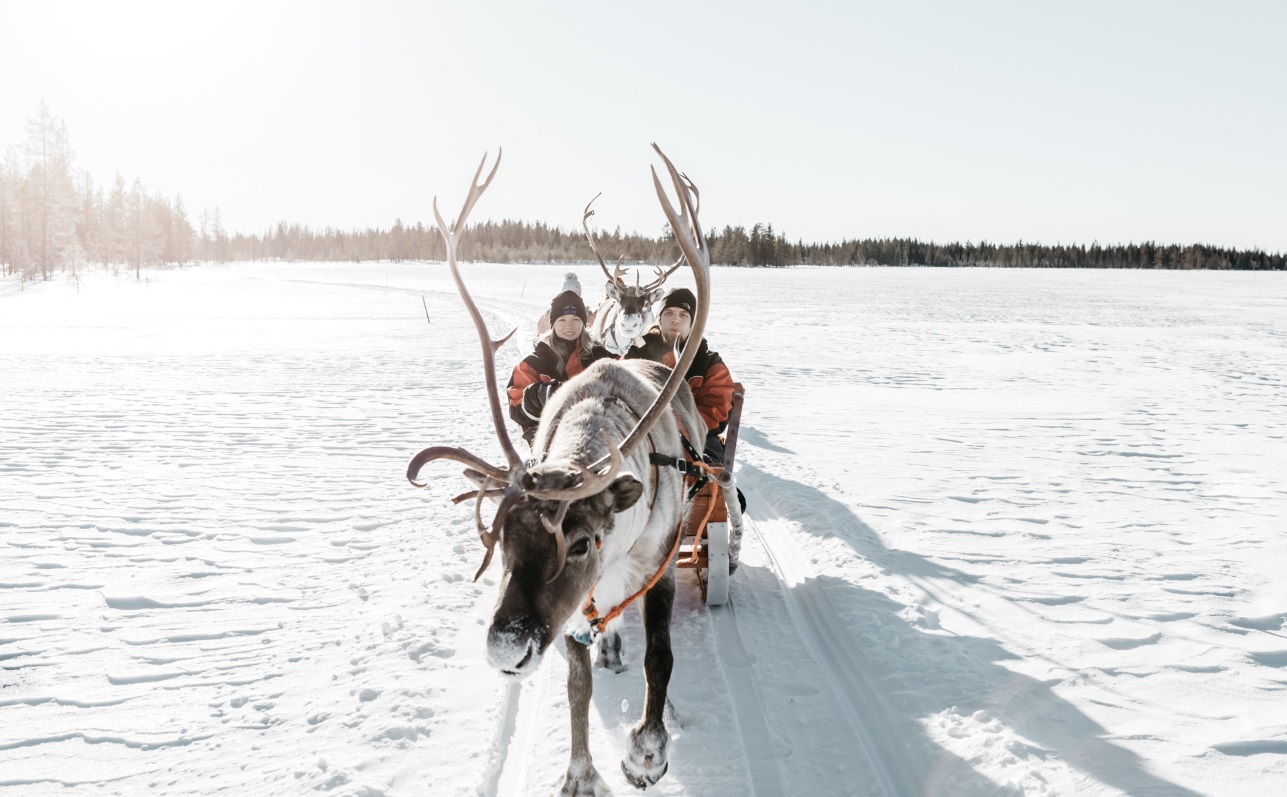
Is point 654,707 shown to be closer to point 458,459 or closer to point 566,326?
point 458,459

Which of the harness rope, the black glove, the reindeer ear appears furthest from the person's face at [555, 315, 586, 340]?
the reindeer ear

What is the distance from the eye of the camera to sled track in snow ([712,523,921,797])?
338 centimetres

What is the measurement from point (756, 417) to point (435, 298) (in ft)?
114

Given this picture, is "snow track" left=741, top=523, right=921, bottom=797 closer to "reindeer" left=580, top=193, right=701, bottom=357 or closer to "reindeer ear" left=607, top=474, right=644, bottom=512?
"reindeer ear" left=607, top=474, right=644, bottom=512

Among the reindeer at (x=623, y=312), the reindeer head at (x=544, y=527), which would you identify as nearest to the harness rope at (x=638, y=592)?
the reindeer head at (x=544, y=527)

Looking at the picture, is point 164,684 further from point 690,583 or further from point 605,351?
point 605,351

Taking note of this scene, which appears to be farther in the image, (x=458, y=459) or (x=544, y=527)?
(x=458, y=459)

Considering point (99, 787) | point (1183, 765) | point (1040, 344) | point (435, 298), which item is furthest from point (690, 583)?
point (435, 298)

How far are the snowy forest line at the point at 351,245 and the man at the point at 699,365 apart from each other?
6688 cm

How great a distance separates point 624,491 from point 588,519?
18 centimetres

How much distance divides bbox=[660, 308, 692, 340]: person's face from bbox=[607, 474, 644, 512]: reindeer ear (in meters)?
3.53

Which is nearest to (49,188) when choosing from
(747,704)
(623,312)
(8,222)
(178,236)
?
(8,222)

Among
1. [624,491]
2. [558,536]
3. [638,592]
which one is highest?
[624,491]

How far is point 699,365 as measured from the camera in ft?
19.1
